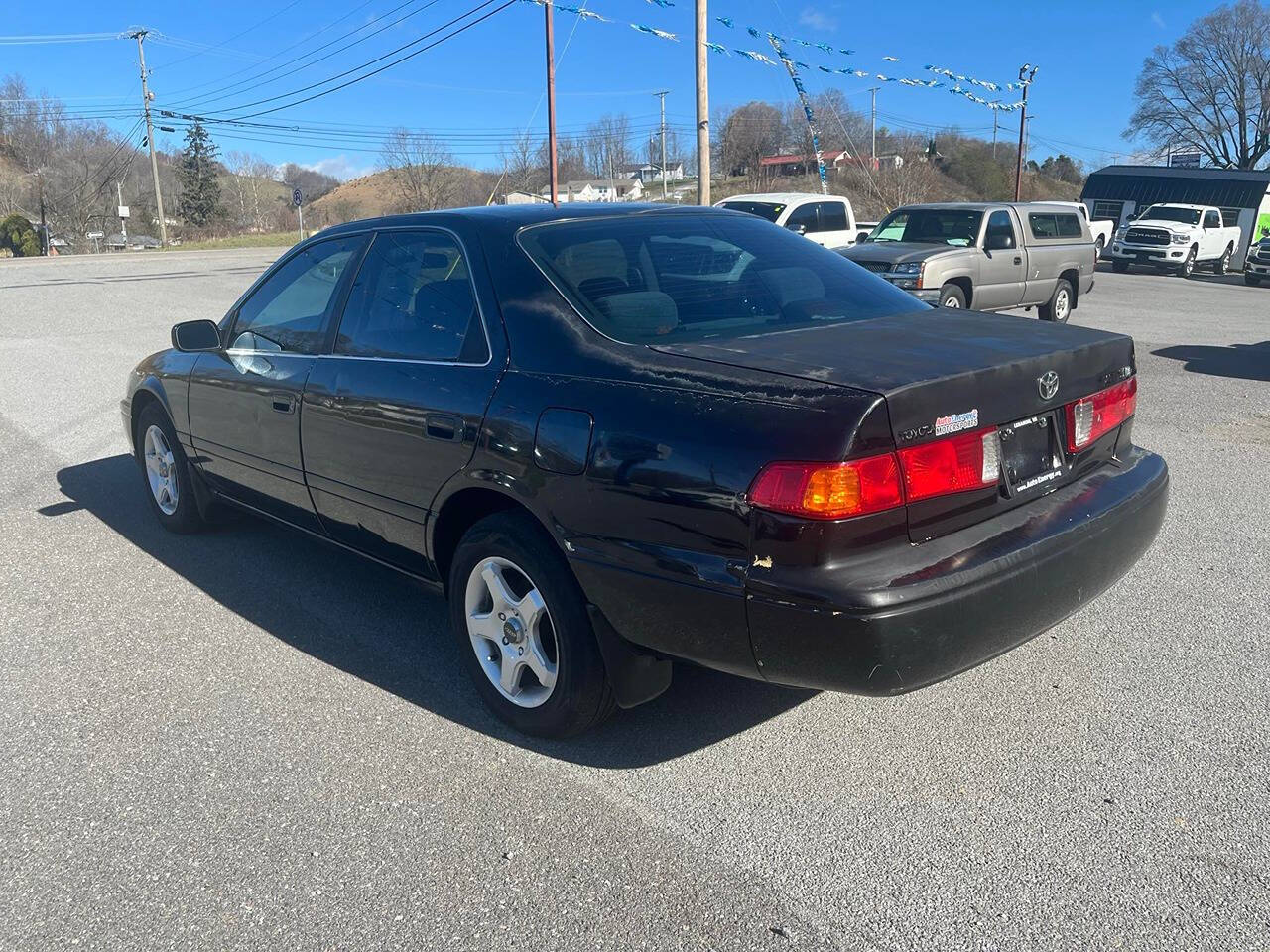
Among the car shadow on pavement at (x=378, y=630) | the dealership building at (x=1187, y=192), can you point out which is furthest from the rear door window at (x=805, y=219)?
the dealership building at (x=1187, y=192)

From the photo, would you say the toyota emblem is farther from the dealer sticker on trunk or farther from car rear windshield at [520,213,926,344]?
car rear windshield at [520,213,926,344]

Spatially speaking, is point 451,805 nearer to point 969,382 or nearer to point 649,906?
point 649,906

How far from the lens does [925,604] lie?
2.62 metres

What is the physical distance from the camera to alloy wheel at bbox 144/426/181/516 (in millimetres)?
5539

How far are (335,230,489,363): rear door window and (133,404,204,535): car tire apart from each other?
1.85 meters

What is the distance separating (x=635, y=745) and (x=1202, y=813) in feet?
5.34

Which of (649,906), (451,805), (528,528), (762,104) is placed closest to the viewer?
(649,906)

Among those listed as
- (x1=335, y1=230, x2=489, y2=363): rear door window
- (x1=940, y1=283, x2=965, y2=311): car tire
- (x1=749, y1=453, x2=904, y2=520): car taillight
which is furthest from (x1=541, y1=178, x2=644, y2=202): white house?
(x1=749, y1=453, x2=904, y2=520): car taillight

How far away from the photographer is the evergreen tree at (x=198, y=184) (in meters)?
75.4

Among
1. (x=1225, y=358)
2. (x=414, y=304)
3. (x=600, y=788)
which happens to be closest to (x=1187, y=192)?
(x=1225, y=358)

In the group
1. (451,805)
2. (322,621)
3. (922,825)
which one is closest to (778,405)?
(922,825)

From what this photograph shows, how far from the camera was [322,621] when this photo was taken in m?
4.39

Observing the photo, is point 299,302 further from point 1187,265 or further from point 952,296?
point 1187,265

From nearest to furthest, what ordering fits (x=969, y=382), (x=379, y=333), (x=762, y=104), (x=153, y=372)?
(x=969, y=382)
(x=379, y=333)
(x=153, y=372)
(x=762, y=104)
